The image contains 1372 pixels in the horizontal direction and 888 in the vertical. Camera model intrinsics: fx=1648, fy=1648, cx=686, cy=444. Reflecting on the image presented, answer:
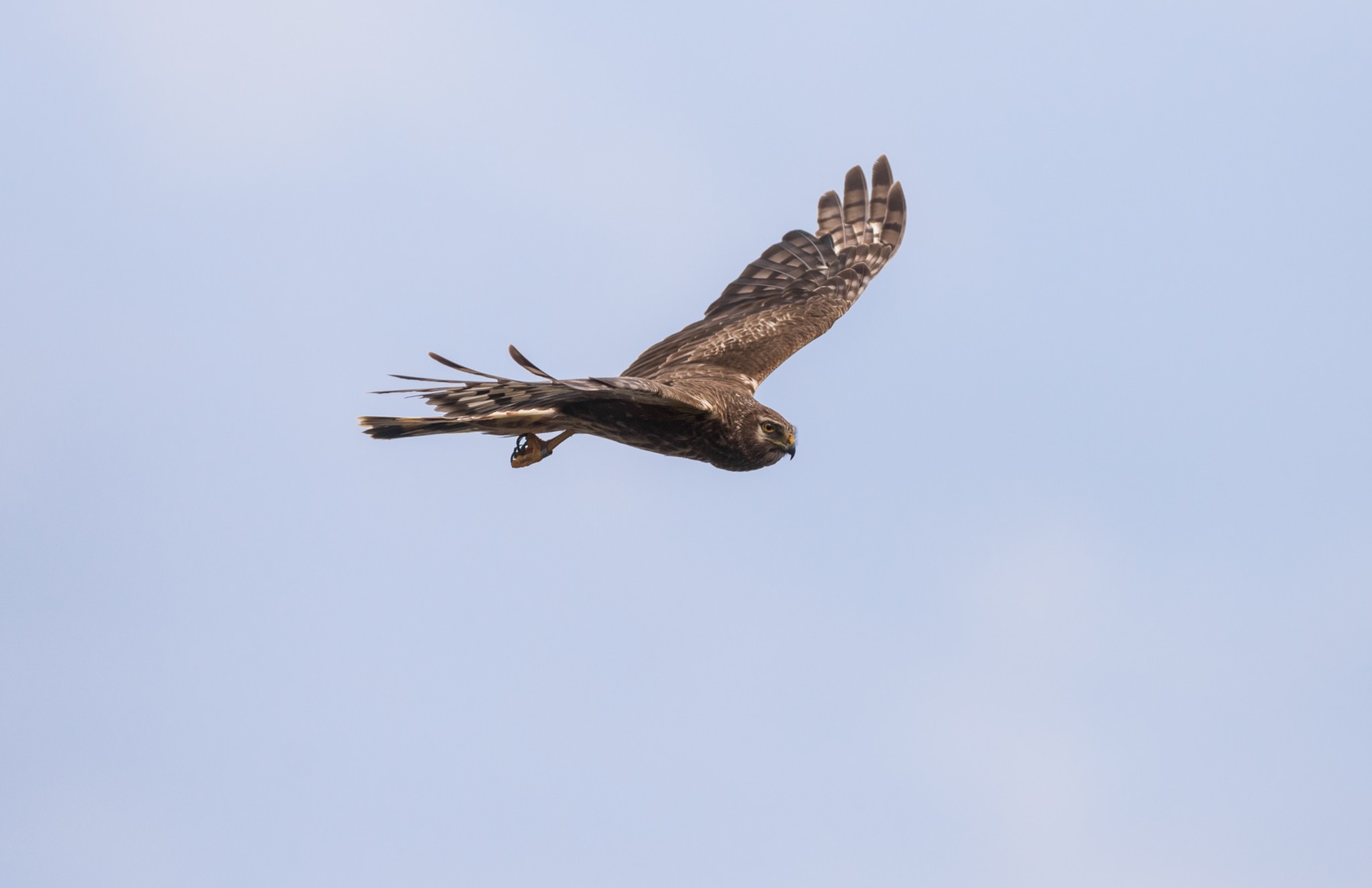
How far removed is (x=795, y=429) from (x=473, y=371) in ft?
12.4

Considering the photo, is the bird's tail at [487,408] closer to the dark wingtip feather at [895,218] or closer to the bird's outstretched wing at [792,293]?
the bird's outstretched wing at [792,293]

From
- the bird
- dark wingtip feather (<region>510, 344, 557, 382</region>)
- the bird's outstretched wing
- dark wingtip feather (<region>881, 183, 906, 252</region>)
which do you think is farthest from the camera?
dark wingtip feather (<region>881, 183, 906, 252</region>)

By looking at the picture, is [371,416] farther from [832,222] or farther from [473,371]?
[832,222]

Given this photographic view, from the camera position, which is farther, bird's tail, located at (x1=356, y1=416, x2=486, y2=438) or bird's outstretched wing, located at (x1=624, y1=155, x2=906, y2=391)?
bird's outstretched wing, located at (x1=624, y1=155, x2=906, y2=391)

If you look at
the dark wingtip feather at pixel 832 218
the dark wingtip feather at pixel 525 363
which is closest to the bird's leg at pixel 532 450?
the dark wingtip feather at pixel 525 363

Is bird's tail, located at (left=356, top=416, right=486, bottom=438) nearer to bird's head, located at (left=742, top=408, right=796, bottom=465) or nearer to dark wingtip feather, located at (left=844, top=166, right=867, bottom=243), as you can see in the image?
bird's head, located at (left=742, top=408, right=796, bottom=465)

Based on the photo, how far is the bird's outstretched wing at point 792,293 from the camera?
15.0 m

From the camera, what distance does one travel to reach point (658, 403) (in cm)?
1185

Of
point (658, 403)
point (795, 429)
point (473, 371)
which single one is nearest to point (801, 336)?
point (795, 429)

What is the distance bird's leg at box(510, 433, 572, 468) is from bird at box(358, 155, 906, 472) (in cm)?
1

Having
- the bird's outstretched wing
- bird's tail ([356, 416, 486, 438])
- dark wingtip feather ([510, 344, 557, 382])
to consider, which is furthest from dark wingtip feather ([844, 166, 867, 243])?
dark wingtip feather ([510, 344, 557, 382])

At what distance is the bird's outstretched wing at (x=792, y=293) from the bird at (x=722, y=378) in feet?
0.05

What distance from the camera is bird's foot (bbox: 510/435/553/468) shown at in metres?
13.8

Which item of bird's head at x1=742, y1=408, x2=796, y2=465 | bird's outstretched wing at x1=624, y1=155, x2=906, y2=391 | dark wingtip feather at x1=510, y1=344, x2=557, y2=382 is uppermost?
bird's outstretched wing at x1=624, y1=155, x2=906, y2=391
